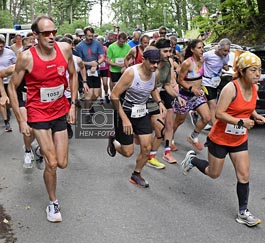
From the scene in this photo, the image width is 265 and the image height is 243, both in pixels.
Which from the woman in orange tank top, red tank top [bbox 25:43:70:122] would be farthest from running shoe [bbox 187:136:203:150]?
red tank top [bbox 25:43:70:122]

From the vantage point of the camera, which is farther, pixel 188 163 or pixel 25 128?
pixel 188 163

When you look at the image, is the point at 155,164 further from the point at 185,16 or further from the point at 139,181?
the point at 185,16

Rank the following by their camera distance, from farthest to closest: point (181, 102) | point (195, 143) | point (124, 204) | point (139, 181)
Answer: point (195, 143)
point (181, 102)
point (139, 181)
point (124, 204)

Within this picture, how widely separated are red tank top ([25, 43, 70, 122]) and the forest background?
12.9 meters

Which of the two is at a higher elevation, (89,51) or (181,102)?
(89,51)

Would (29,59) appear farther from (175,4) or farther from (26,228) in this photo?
(175,4)

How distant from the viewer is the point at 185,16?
31.8 m

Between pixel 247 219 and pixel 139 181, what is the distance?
1598mm

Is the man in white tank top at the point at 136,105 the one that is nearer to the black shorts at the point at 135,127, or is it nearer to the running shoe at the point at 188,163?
the black shorts at the point at 135,127

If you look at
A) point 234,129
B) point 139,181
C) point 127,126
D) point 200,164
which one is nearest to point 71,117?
point 127,126

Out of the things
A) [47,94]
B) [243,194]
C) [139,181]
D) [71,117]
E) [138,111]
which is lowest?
[139,181]

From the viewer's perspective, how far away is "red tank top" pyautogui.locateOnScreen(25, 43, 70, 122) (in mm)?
4207

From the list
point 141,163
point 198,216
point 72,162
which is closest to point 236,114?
point 198,216

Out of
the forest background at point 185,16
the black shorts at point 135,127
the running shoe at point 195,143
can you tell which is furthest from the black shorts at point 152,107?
the forest background at point 185,16
